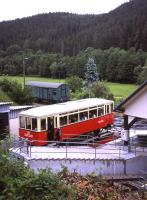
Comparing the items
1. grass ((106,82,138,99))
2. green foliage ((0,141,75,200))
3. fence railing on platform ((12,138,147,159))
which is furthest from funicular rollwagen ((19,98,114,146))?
grass ((106,82,138,99))

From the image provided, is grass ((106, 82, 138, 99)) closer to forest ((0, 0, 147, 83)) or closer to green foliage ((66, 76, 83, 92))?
forest ((0, 0, 147, 83))

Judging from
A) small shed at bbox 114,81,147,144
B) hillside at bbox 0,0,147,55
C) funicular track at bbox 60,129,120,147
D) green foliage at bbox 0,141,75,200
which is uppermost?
hillside at bbox 0,0,147,55

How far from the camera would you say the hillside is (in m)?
154

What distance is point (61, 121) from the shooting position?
24344 mm

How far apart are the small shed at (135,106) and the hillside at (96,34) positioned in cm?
12421

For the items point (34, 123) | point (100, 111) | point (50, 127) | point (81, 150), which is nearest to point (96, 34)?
point (100, 111)

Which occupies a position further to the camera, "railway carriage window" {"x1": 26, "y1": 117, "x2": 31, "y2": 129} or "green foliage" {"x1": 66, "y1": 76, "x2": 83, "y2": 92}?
"green foliage" {"x1": 66, "y1": 76, "x2": 83, "y2": 92}

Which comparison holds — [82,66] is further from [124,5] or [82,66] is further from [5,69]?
[124,5]

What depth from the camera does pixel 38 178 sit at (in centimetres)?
1041

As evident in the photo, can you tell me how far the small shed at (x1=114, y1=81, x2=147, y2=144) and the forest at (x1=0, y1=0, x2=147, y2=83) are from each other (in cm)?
5256

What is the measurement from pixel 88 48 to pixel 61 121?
122561 millimetres

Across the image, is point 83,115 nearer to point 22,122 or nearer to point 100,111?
point 100,111

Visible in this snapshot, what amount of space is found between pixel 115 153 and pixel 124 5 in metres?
184

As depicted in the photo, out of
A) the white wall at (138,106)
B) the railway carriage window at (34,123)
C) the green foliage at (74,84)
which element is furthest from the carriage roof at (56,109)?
the green foliage at (74,84)
